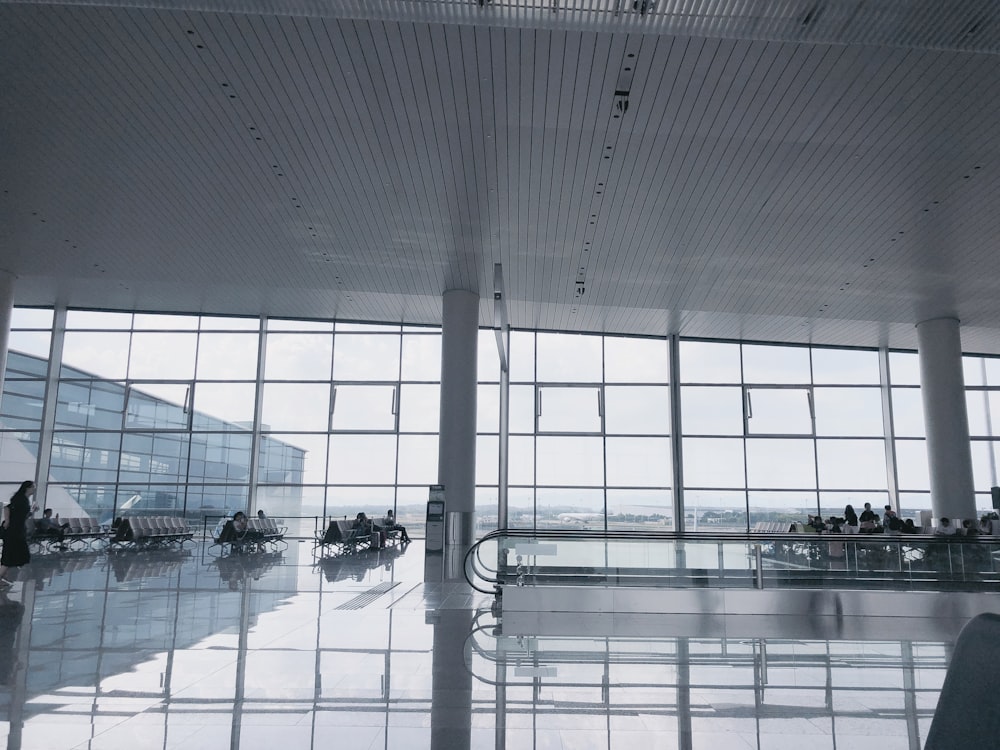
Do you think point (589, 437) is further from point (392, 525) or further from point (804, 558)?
point (804, 558)

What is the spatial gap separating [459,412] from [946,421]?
1080cm

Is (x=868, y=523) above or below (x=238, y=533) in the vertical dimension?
above

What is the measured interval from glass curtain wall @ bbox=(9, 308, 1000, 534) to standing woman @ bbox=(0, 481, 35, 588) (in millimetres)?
10227

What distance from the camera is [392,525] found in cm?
1912

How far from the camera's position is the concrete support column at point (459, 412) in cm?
1557

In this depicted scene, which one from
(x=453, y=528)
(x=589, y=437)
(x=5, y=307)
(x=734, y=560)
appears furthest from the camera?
(x=589, y=437)

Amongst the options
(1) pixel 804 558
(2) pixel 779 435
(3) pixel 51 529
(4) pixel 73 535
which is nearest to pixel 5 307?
(3) pixel 51 529

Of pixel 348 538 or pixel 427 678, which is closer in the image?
pixel 427 678

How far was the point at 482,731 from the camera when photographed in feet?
12.7

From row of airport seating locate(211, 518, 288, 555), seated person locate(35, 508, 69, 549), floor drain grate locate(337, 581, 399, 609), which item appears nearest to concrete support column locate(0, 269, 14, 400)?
seated person locate(35, 508, 69, 549)

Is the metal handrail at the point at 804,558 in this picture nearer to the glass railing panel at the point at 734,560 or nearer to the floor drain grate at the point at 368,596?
the glass railing panel at the point at 734,560

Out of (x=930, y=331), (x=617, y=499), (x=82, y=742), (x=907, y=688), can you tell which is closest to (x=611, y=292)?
(x=617, y=499)

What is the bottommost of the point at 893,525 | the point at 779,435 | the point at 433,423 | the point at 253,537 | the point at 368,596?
the point at 368,596

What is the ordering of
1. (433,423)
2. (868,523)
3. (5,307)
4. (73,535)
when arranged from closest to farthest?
1. (868,523)
2. (73,535)
3. (5,307)
4. (433,423)
